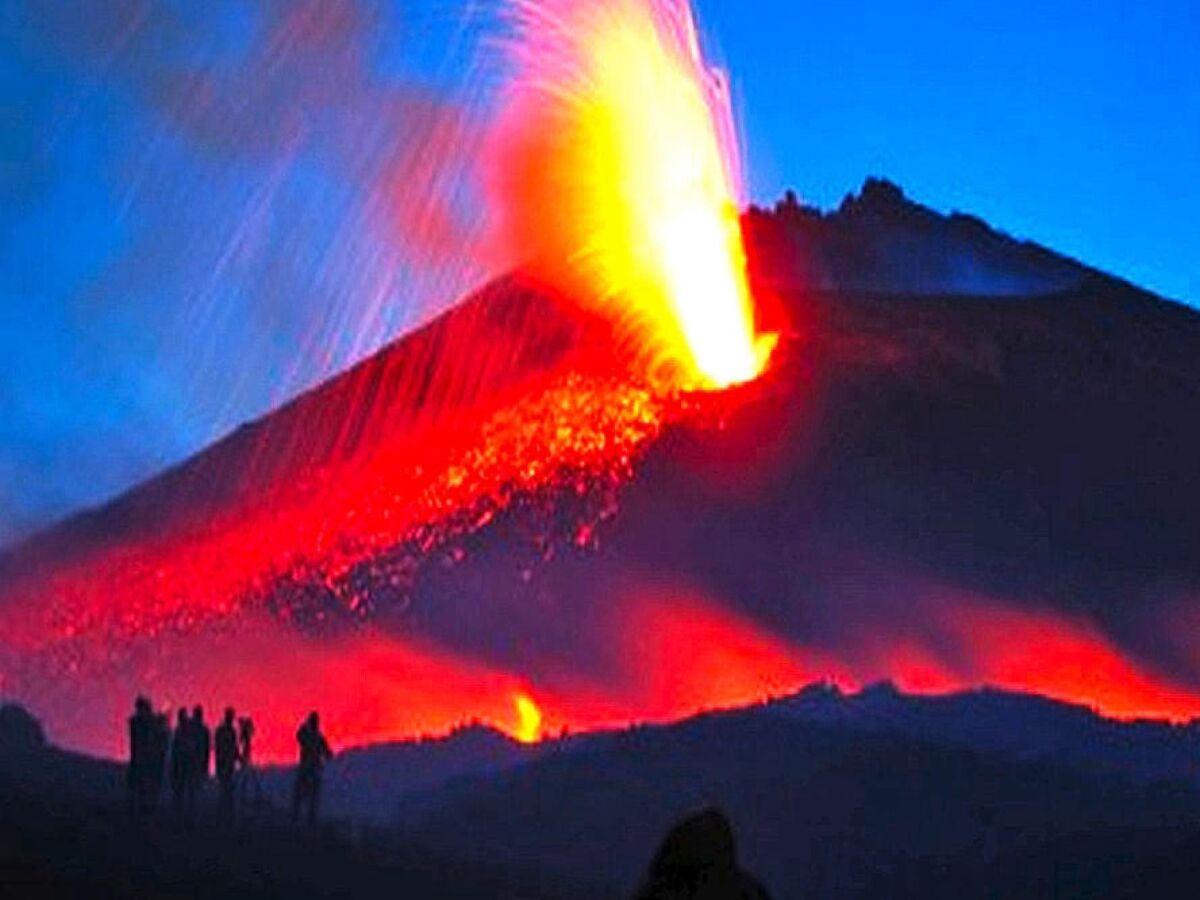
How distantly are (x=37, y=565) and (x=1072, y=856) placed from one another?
86298 millimetres

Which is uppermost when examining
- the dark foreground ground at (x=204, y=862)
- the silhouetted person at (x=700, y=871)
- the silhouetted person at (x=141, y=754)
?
the silhouetted person at (x=141, y=754)

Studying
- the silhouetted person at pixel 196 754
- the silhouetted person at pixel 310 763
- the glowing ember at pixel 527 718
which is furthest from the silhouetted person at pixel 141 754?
the glowing ember at pixel 527 718

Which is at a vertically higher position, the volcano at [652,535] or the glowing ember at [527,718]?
the volcano at [652,535]

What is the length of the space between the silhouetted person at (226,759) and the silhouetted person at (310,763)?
1205mm

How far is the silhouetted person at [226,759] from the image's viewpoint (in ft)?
123

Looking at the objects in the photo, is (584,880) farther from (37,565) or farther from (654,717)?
(37,565)

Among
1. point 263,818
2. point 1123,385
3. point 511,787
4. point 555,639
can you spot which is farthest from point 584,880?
point 1123,385

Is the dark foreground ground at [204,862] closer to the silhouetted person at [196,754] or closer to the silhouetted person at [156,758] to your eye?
the silhouetted person at [156,758]

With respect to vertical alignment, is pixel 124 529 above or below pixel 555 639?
above

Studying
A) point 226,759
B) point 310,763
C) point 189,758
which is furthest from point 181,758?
point 310,763

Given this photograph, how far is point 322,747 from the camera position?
38.2 meters

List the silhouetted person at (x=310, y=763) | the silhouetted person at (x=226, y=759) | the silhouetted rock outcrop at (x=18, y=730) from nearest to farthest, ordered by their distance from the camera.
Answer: the silhouetted person at (x=226, y=759) < the silhouetted person at (x=310, y=763) < the silhouetted rock outcrop at (x=18, y=730)

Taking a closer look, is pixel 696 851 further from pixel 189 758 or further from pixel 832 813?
pixel 832 813

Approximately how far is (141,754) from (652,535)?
2387 inches
